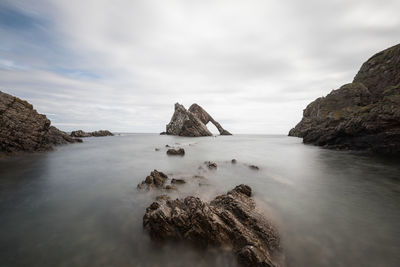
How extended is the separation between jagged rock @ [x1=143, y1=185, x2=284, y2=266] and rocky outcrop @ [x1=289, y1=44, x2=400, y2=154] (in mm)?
28350

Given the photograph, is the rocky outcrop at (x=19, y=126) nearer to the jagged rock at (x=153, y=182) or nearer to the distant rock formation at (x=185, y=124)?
the jagged rock at (x=153, y=182)

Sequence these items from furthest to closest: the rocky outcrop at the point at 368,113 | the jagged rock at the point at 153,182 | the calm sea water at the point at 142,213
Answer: the rocky outcrop at the point at 368,113, the jagged rock at the point at 153,182, the calm sea water at the point at 142,213

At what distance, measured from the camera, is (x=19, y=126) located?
71.6 feet

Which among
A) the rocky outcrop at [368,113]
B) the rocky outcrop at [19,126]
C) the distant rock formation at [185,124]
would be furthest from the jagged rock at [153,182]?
the distant rock formation at [185,124]

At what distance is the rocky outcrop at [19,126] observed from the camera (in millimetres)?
20297

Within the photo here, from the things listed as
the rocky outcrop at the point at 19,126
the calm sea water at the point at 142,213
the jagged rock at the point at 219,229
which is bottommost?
the calm sea water at the point at 142,213

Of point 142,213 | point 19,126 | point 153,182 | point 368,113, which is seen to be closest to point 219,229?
point 142,213

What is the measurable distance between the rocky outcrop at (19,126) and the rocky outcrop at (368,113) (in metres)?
49.6

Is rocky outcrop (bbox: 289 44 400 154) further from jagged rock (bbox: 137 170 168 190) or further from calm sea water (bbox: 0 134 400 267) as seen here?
jagged rock (bbox: 137 170 168 190)

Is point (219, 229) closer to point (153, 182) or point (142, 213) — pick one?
point (142, 213)

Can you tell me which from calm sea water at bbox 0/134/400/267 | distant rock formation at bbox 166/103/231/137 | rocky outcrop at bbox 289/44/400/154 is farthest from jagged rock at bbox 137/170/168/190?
distant rock formation at bbox 166/103/231/137

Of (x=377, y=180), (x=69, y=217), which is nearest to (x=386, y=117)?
(x=377, y=180)

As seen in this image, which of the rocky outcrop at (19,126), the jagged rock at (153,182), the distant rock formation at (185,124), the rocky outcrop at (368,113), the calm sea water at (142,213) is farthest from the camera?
the distant rock formation at (185,124)

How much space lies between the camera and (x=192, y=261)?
16.5 ft
